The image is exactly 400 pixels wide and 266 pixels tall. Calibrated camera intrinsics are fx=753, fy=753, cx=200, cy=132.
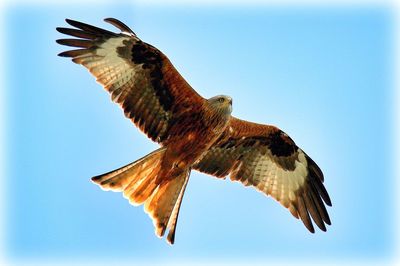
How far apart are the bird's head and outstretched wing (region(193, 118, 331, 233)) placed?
0.72 meters

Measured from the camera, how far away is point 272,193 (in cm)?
1164

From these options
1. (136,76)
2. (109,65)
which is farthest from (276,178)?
(109,65)

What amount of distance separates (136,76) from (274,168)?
2690 mm

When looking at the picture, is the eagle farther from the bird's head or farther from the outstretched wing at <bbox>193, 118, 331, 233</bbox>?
the outstretched wing at <bbox>193, 118, 331, 233</bbox>

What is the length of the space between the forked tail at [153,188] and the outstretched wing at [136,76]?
0.46 m

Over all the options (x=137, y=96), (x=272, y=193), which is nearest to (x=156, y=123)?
(x=137, y=96)

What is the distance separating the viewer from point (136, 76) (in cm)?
1063

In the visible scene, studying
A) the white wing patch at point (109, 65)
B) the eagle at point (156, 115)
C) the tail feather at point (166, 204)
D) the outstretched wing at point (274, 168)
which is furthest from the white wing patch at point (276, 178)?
the white wing patch at point (109, 65)

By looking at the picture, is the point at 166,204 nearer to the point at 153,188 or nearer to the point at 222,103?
the point at 153,188

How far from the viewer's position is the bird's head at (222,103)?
414 inches

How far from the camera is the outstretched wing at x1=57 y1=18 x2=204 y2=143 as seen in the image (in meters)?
10.3

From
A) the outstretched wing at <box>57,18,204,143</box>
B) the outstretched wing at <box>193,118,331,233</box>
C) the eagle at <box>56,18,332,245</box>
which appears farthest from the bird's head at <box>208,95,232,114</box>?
the outstretched wing at <box>193,118,331,233</box>

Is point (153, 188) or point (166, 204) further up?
point (153, 188)

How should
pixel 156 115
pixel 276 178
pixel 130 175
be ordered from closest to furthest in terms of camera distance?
1. pixel 130 175
2. pixel 156 115
3. pixel 276 178
